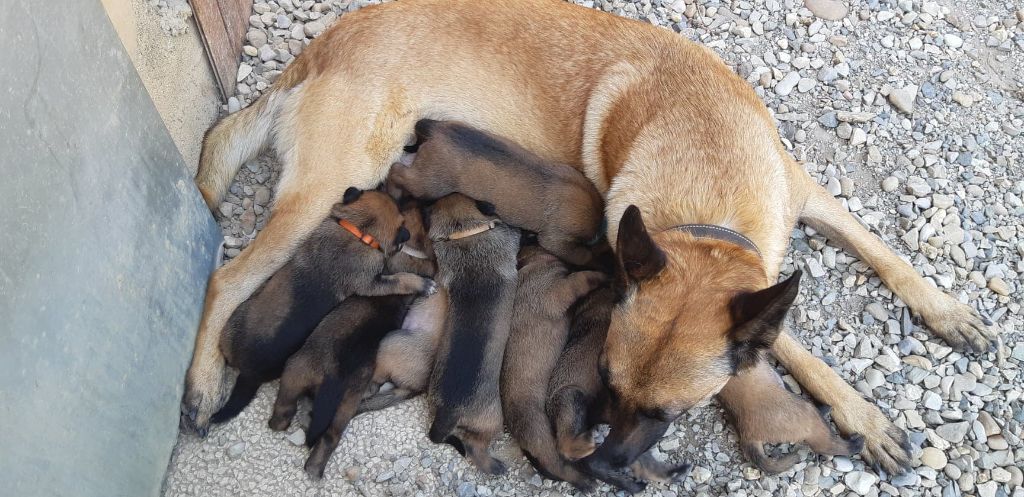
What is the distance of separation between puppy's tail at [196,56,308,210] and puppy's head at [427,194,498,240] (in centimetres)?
110

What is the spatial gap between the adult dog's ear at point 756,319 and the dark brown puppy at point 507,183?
1332 millimetres

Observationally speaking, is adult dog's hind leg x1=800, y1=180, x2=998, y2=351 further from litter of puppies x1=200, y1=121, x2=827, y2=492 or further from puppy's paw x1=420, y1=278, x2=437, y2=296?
puppy's paw x1=420, y1=278, x2=437, y2=296

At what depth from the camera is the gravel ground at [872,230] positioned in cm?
361

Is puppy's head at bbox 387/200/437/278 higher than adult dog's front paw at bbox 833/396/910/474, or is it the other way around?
puppy's head at bbox 387/200/437/278

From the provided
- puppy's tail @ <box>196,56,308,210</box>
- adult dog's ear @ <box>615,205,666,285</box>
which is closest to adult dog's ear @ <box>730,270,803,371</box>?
adult dog's ear @ <box>615,205,666,285</box>

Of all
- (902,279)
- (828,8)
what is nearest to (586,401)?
(902,279)

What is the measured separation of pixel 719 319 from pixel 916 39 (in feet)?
12.0

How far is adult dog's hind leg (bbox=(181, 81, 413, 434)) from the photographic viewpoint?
3.70 metres

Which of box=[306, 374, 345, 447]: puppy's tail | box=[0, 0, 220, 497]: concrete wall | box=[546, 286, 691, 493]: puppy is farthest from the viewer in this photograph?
box=[306, 374, 345, 447]: puppy's tail

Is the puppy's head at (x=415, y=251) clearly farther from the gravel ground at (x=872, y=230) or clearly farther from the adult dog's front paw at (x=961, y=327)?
the adult dog's front paw at (x=961, y=327)

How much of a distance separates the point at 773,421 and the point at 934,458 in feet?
3.05

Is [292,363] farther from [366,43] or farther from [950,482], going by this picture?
[950,482]

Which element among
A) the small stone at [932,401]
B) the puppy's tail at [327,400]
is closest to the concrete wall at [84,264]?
the puppy's tail at [327,400]

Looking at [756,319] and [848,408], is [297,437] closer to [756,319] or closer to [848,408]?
[756,319]
